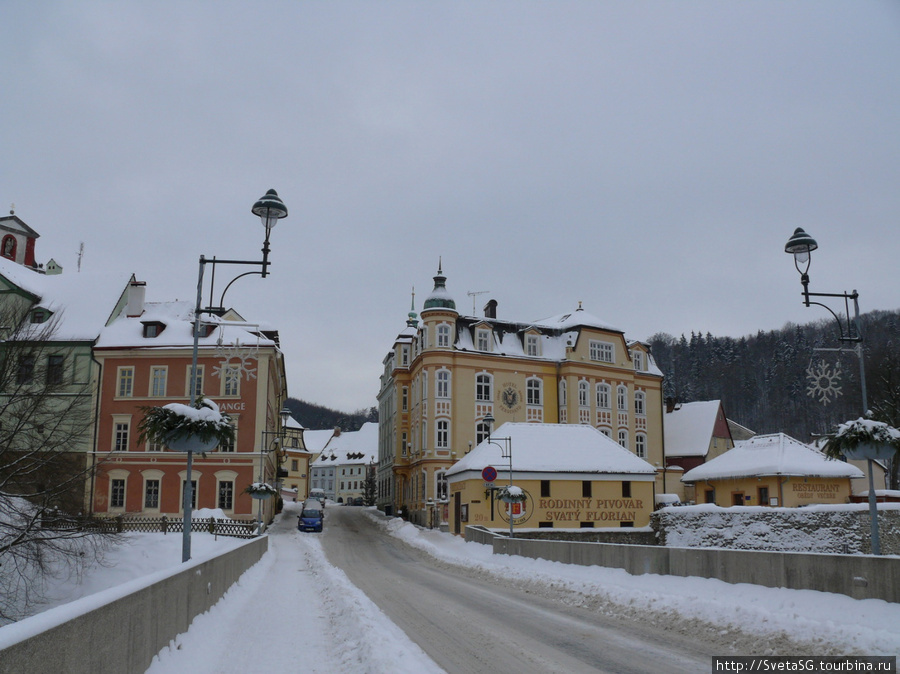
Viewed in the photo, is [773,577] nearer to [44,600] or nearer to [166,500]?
[44,600]

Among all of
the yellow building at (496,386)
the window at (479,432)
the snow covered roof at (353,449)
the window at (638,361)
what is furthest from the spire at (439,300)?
the snow covered roof at (353,449)

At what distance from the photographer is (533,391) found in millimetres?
59719

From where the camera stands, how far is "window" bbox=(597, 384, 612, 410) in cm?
6078

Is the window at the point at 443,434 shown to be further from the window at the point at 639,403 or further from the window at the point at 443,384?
the window at the point at 639,403

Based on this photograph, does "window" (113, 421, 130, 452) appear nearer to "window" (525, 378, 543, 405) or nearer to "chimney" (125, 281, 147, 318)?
"chimney" (125, 281, 147, 318)

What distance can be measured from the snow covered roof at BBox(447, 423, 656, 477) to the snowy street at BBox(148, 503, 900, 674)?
20.0 metres

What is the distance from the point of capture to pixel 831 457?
51.1 feet

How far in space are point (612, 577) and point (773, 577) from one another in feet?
17.3

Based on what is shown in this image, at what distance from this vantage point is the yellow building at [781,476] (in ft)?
147

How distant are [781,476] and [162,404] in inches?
1485

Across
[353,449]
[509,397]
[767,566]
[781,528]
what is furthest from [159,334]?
[353,449]

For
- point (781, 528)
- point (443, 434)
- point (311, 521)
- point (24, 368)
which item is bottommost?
point (311, 521)

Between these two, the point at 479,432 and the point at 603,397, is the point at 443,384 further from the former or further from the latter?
the point at 603,397

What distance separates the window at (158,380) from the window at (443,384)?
61.8 feet
